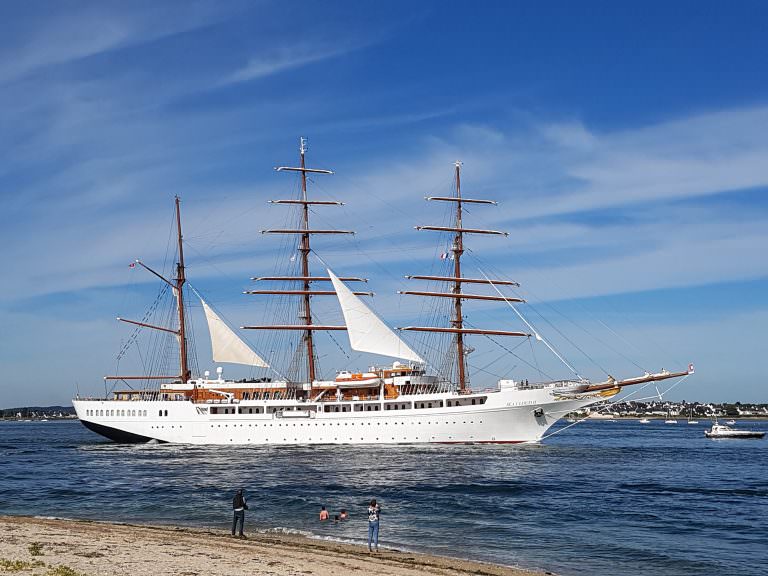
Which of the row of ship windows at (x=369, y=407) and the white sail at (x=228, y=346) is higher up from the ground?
the white sail at (x=228, y=346)

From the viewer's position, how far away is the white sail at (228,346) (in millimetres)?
79000

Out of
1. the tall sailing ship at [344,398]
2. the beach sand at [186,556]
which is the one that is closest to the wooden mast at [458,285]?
the tall sailing ship at [344,398]

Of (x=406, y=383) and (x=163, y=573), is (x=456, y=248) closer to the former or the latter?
(x=406, y=383)

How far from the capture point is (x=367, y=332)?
2931 inches

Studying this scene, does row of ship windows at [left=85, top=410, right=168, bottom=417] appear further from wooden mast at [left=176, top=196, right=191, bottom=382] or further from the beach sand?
the beach sand

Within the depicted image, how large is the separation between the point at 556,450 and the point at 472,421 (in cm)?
763

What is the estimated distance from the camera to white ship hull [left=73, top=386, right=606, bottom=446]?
65.5m

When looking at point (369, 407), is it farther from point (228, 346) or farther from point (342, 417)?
A: point (228, 346)

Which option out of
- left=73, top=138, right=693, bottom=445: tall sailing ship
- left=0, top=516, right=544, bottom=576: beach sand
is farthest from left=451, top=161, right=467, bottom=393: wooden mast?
left=0, top=516, right=544, bottom=576: beach sand

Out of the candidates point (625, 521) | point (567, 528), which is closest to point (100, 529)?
point (567, 528)

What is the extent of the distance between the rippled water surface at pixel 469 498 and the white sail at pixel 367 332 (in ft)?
37.6

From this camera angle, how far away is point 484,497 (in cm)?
3825

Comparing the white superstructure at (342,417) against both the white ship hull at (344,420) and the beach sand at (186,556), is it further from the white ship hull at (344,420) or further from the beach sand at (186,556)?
the beach sand at (186,556)

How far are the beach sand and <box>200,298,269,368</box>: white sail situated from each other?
51.3 meters
